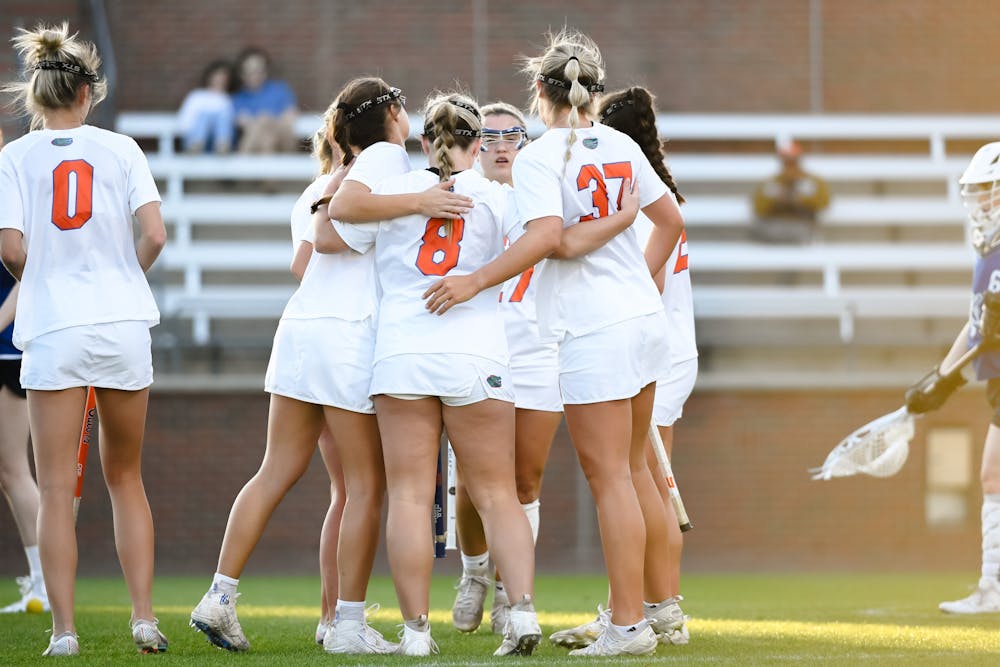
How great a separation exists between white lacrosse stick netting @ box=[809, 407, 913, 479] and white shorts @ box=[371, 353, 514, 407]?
77.3 inches

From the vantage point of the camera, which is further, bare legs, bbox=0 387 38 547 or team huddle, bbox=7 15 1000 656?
bare legs, bbox=0 387 38 547

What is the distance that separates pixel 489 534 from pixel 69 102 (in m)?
2.03

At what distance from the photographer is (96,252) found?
4.94m

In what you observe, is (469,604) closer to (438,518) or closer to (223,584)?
(438,518)

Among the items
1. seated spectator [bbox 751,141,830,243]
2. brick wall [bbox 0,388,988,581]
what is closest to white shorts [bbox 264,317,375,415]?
brick wall [bbox 0,388,988,581]

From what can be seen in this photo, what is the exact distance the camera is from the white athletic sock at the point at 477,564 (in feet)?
19.1

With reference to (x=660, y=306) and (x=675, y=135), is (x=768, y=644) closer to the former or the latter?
(x=660, y=306)

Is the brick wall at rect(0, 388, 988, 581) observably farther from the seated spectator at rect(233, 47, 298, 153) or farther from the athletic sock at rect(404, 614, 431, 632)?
the athletic sock at rect(404, 614, 431, 632)

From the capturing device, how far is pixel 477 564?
585cm

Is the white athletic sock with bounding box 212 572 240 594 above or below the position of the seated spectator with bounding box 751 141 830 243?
below

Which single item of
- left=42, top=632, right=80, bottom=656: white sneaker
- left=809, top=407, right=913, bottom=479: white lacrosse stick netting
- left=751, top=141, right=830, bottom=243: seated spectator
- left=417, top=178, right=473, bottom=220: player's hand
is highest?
left=751, top=141, right=830, bottom=243: seated spectator

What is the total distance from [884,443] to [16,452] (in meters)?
3.77

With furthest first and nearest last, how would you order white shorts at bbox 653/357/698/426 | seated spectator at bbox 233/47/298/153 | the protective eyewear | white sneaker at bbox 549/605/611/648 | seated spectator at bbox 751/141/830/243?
seated spectator at bbox 233/47/298/153
seated spectator at bbox 751/141/830/243
the protective eyewear
white shorts at bbox 653/357/698/426
white sneaker at bbox 549/605/611/648

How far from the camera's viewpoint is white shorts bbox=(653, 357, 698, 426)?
5648 millimetres
